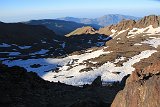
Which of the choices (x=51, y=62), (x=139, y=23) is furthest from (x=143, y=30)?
(x=51, y=62)

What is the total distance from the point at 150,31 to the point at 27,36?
177ft

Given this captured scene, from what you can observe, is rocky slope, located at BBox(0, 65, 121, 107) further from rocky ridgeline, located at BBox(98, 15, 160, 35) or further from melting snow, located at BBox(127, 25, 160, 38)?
rocky ridgeline, located at BBox(98, 15, 160, 35)

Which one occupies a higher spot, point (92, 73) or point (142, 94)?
point (142, 94)

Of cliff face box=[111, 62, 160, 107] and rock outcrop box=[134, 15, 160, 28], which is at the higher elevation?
cliff face box=[111, 62, 160, 107]

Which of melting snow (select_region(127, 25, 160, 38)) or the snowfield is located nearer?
the snowfield

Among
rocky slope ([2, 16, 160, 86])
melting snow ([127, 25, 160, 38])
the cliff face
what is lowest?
melting snow ([127, 25, 160, 38])

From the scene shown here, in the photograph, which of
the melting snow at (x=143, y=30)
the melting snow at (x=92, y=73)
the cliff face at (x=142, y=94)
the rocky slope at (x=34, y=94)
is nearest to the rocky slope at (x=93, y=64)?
the melting snow at (x=92, y=73)

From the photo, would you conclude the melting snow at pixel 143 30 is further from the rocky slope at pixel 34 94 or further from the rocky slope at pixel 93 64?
the rocky slope at pixel 34 94

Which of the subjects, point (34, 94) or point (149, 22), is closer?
point (34, 94)

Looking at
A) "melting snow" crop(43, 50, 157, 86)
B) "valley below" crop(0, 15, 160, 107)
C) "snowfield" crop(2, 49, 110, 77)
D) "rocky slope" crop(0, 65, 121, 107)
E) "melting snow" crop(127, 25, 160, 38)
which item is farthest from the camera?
"melting snow" crop(127, 25, 160, 38)

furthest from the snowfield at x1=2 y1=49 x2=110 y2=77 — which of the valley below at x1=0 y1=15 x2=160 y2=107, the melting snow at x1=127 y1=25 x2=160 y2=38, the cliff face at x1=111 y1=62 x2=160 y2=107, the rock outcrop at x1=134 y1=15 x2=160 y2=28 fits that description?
the rock outcrop at x1=134 y1=15 x2=160 y2=28

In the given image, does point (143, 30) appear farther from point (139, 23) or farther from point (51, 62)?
point (51, 62)

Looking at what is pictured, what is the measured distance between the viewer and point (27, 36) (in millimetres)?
154875

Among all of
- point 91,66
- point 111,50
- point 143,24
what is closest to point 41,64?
point 91,66
